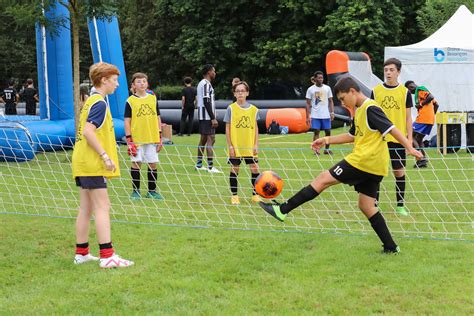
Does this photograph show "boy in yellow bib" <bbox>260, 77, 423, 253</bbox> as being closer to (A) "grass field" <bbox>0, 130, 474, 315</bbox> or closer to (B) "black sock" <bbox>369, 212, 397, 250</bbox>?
(B) "black sock" <bbox>369, 212, 397, 250</bbox>

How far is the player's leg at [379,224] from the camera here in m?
5.93

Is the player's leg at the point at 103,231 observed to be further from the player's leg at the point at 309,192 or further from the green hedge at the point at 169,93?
the green hedge at the point at 169,93

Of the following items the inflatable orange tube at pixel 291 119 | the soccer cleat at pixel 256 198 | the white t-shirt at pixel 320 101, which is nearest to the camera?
the soccer cleat at pixel 256 198

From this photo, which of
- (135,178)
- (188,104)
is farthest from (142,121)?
(188,104)

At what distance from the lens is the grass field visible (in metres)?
4.69

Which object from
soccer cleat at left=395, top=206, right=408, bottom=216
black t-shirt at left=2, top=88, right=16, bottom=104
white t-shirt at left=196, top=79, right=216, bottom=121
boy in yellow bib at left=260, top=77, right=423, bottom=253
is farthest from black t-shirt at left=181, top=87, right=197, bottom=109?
boy in yellow bib at left=260, top=77, right=423, bottom=253

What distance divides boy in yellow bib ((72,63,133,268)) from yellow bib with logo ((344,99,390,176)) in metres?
2.01

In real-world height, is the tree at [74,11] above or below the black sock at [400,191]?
above

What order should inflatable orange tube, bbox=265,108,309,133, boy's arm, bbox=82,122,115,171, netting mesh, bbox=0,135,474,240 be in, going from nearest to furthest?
boy's arm, bbox=82,122,115,171 → netting mesh, bbox=0,135,474,240 → inflatable orange tube, bbox=265,108,309,133

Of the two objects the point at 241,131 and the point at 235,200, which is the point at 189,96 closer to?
the point at 241,131

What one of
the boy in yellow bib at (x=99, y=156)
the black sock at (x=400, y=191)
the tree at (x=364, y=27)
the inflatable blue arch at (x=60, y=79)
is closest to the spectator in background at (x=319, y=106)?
the inflatable blue arch at (x=60, y=79)

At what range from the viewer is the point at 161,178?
10.5m

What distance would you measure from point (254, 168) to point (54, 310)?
166 inches

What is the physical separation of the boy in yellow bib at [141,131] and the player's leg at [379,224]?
349 cm
